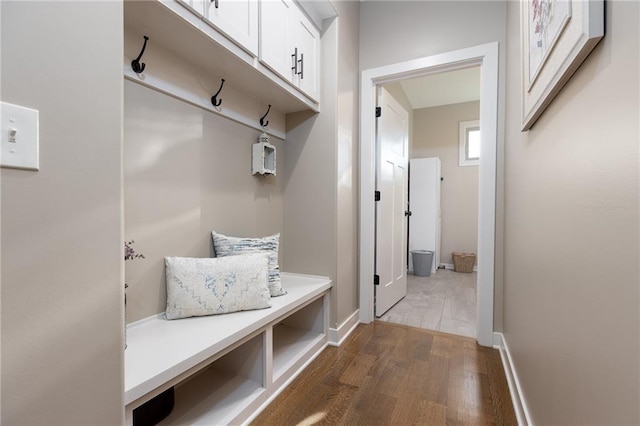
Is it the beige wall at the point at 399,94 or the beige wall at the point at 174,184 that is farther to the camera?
the beige wall at the point at 399,94

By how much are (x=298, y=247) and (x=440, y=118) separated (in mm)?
3939

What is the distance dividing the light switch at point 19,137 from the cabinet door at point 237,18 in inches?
33.4

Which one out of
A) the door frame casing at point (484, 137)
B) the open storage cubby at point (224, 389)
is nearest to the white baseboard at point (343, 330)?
the open storage cubby at point (224, 389)

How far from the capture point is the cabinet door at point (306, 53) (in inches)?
71.6

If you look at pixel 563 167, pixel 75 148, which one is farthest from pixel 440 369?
pixel 75 148

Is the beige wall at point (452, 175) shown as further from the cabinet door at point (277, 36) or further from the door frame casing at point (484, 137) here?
the cabinet door at point (277, 36)

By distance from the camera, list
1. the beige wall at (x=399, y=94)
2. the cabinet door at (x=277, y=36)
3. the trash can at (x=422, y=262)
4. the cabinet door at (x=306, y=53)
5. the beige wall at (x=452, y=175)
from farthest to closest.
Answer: the beige wall at (x=452, y=175) → the trash can at (x=422, y=262) → the beige wall at (x=399, y=94) → the cabinet door at (x=306, y=53) → the cabinet door at (x=277, y=36)

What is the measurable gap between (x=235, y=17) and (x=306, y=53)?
0.68 m

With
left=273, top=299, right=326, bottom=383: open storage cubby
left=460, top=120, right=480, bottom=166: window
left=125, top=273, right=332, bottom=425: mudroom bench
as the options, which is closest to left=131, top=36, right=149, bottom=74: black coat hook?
left=125, top=273, right=332, bottom=425: mudroom bench

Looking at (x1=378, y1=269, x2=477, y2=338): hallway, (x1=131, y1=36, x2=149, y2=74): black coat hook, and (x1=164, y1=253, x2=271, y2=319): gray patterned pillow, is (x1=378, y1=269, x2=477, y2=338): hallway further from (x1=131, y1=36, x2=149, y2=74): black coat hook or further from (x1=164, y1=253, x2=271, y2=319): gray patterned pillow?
(x1=131, y1=36, x2=149, y2=74): black coat hook

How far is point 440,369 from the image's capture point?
174 cm

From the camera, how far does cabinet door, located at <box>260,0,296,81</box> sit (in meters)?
1.51

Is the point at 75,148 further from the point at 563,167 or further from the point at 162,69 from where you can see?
the point at 563,167

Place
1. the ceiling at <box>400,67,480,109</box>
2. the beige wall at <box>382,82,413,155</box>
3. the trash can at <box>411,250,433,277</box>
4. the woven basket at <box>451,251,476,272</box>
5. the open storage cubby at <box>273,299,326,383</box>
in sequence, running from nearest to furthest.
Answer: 1. the open storage cubby at <box>273,299,326,383</box>
2. the beige wall at <box>382,82,413,155</box>
3. the ceiling at <box>400,67,480,109</box>
4. the trash can at <box>411,250,433,277</box>
5. the woven basket at <box>451,251,476,272</box>
